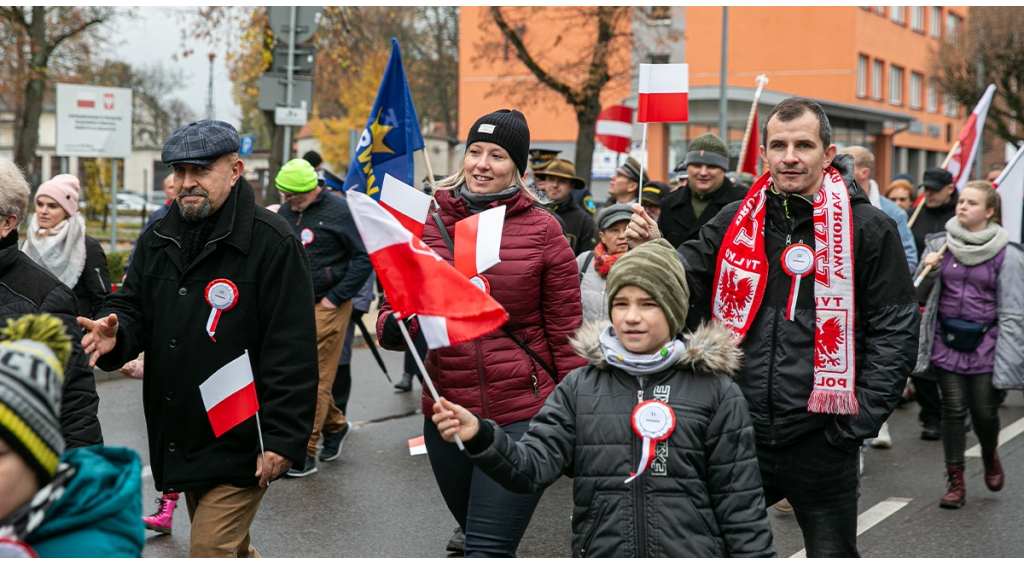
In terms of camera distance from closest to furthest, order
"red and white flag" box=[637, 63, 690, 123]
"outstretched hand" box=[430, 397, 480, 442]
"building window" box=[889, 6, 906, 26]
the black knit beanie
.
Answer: "outstretched hand" box=[430, 397, 480, 442]
the black knit beanie
"red and white flag" box=[637, 63, 690, 123]
"building window" box=[889, 6, 906, 26]

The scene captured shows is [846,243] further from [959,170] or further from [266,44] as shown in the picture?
[266,44]

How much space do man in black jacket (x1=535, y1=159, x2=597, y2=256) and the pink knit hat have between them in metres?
3.39

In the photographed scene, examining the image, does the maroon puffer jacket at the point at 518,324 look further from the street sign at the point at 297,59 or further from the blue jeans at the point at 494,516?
the street sign at the point at 297,59

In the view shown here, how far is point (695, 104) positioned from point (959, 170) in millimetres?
25557

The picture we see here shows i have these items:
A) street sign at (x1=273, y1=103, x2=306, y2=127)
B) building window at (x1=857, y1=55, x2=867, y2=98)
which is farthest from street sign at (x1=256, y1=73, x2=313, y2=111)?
building window at (x1=857, y1=55, x2=867, y2=98)

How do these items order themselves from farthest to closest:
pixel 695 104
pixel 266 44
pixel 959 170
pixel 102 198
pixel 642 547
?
pixel 695 104 → pixel 102 198 → pixel 266 44 → pixel 959 170 → pixel 642 547

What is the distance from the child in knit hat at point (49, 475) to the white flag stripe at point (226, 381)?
4.07 feet

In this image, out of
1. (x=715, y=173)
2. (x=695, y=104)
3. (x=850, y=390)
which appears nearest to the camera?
(x=850, y=390)

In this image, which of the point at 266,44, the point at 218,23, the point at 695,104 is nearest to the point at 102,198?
the point at 218,23

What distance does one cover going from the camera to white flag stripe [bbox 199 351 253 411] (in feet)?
11.9

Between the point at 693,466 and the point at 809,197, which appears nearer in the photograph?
the point at 693,466

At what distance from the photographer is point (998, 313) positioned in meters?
6.40

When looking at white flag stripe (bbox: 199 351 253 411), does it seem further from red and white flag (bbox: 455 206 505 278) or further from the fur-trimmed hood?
the fur-trimmed hood

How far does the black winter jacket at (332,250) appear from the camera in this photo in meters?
7.38
